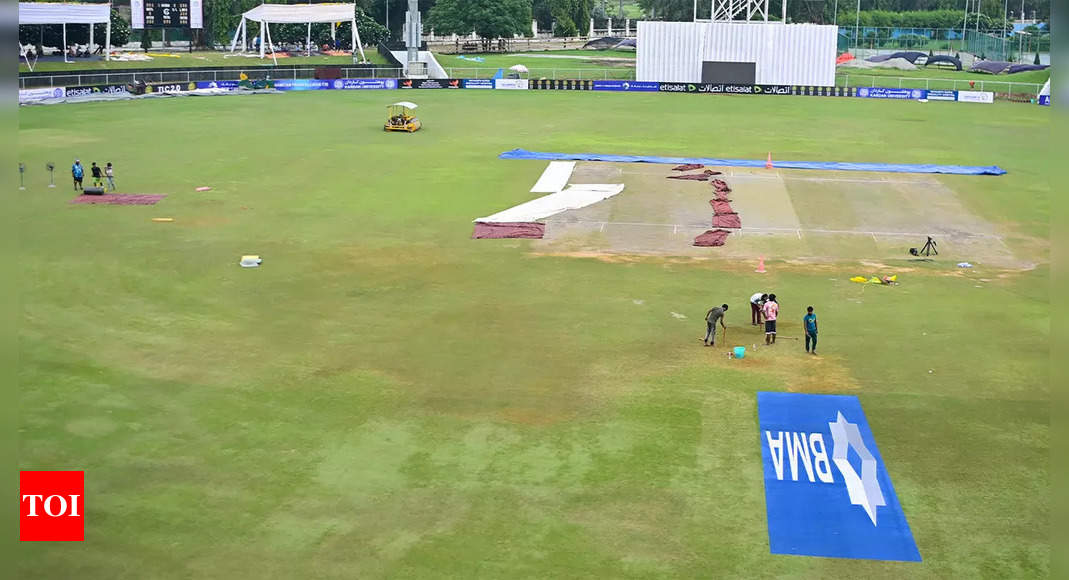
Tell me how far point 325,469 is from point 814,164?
44622 mm

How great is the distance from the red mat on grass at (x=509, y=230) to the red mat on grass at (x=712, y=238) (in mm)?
6325

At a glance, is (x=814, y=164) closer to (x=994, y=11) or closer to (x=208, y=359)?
(x=208, y=359)

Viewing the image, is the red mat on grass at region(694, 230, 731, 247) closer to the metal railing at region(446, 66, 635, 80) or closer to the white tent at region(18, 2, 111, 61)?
the white tent at region(18, 2, 111, 61)

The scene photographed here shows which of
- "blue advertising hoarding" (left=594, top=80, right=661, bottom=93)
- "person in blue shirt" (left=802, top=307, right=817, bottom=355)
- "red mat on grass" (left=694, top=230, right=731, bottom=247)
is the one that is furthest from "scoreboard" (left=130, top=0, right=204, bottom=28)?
"person in blue shirt" (left=802, top=307, right=817, bottom=355)

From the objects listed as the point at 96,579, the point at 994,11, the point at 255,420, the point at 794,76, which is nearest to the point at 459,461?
the point at 255,420

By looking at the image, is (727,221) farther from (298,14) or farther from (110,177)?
(298,14)

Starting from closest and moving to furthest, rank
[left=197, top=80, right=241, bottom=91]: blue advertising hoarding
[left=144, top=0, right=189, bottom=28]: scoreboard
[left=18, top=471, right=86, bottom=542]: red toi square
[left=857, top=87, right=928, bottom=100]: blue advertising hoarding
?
[left=18, top=471, right=86, bottom=542]: red toi square → [left=197, top=80, right=241, bottom=91]: blue advertising hoarding → [left=144, top=0, right=189, bottom=28]: scoreboard → [left=857, top=87, right=928, bottom=100]: blue advertising hoarding

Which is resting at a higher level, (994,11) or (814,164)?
(994,11)

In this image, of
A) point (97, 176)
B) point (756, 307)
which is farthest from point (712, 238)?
point (97, 176)

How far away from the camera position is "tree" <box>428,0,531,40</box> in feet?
481

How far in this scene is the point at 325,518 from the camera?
1994cm

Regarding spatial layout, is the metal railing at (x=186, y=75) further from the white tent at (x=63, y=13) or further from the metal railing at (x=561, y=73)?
the metal railing at (x=561, y=73)

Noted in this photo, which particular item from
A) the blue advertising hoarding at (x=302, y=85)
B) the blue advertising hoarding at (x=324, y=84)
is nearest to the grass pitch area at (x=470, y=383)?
the blue advertising hoarding at (x=324, y=84)

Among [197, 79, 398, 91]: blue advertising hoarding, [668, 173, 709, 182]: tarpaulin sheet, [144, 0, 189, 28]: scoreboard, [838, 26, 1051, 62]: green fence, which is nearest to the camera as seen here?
[668, 173, 709, 182]: tarpaulin sheet
